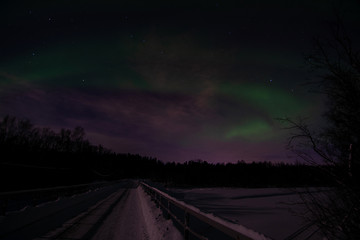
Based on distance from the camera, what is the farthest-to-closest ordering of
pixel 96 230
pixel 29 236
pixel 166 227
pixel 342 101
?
1. pixel 96 230
2. pixel 29 236
3. pixel 166 227
4. pixel 342 101

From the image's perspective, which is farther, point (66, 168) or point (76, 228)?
point (66, 168)

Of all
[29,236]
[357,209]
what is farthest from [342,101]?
[29,236]

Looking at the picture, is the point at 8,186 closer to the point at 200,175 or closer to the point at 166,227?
the point at 166,227

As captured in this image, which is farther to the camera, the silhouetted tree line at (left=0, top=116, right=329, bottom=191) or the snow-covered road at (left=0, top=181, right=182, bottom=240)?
the silhouetted tree line at (left=0, top=116, right=329, bottom=191)

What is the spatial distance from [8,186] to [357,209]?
43412 mm

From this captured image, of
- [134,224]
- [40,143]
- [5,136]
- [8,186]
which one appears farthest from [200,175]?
[134,224]

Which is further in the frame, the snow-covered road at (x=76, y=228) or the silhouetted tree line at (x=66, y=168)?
the silhouetted tree line at (x=66, y=168)

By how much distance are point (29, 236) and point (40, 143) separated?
81973 mm

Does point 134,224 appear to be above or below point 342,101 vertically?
below

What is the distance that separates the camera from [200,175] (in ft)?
453

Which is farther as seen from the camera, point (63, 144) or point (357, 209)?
point (63, 144)

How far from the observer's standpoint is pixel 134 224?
7.84 meters

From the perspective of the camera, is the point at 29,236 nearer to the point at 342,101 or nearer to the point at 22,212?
the point at 22,212

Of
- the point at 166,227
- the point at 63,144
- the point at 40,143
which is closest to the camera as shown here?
the point at 166,227
